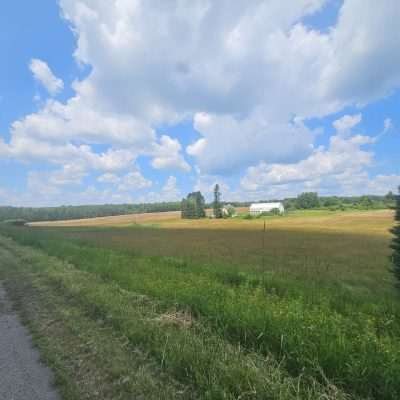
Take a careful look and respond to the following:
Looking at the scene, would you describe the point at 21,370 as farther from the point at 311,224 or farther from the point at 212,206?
the point at 212,206

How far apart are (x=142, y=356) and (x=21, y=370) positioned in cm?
179

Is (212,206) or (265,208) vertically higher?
(212,206)

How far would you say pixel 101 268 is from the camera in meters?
9.51

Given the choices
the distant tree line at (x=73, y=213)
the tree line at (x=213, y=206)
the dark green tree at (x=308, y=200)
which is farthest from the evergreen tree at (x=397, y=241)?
the distant tree line at (x=73, y=213)

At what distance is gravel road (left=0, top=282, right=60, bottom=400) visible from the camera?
3.19 metres

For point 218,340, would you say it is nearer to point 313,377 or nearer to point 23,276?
point 313,377

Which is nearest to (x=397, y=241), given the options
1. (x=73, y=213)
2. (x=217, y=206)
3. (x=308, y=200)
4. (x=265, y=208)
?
(x=217, y=206)

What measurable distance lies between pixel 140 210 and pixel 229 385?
521 feet

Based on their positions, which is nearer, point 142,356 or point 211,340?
point 142,356

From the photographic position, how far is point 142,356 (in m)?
3.93

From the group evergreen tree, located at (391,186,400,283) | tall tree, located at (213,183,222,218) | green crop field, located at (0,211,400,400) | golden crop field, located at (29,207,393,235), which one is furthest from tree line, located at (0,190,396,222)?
green crop field, located at (0,211,400,400)

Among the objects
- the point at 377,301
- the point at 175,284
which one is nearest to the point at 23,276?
the point at 175,284

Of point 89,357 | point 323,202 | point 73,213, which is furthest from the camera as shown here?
point 73,213

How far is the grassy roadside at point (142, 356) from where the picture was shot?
3.11m
